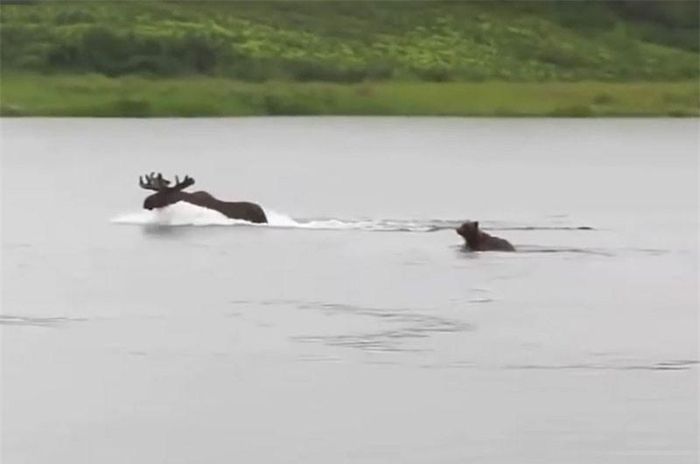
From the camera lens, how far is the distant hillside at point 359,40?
119 metres

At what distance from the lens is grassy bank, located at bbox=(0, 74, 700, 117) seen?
330ft

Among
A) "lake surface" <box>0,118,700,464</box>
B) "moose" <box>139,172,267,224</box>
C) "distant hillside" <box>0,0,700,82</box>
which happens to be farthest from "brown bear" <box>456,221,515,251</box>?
"distant hillside" <box>0,0,700,82</box>

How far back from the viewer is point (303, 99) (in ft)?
344

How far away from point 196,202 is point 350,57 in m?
84.3

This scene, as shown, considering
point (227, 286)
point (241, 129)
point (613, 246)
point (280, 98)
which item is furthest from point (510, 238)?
point (280, 98)

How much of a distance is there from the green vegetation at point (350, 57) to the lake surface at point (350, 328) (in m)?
46.6

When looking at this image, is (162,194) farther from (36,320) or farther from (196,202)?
(36,320)

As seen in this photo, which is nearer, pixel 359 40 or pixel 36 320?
pixel 36 320

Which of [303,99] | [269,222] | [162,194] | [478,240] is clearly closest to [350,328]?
[478,240]

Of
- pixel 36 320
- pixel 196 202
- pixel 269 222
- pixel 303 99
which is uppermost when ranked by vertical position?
pixel 36 320

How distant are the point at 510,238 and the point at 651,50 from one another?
329ft

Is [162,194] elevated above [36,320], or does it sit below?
below

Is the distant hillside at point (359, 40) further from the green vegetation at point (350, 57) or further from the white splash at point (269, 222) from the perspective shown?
the white splash at point (269, 222)

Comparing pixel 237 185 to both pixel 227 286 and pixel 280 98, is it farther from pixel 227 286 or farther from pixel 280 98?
pixel 280 98
